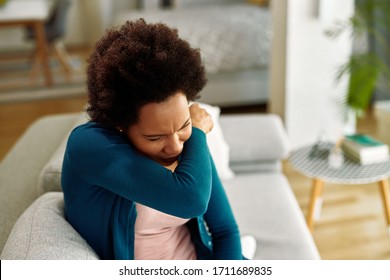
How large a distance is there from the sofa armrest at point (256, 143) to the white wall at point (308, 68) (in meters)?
0.84

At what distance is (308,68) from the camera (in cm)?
288

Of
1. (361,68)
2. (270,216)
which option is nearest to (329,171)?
(270,216)

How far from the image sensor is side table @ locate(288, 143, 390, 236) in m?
1.95

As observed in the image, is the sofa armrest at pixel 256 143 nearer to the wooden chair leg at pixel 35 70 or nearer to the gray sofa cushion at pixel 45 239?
the gray sofa cushion at pixel 45 239

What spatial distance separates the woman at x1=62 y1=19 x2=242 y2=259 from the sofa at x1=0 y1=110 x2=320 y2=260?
95 millimetres

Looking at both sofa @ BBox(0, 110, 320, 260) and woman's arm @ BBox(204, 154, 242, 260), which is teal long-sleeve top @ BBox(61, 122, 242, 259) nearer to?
sofa @ BBox(0, 110, 320, 260)

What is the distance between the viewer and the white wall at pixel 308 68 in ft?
9.13

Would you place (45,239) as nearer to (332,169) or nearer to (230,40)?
(332,169)

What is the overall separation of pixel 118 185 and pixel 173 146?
0.43 ft

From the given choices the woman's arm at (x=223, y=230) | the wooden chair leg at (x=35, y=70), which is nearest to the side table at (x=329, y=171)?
the woman's arm at (x=223, y=230)

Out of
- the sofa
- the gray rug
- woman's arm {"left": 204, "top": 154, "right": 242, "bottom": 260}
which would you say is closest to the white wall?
the sofa
